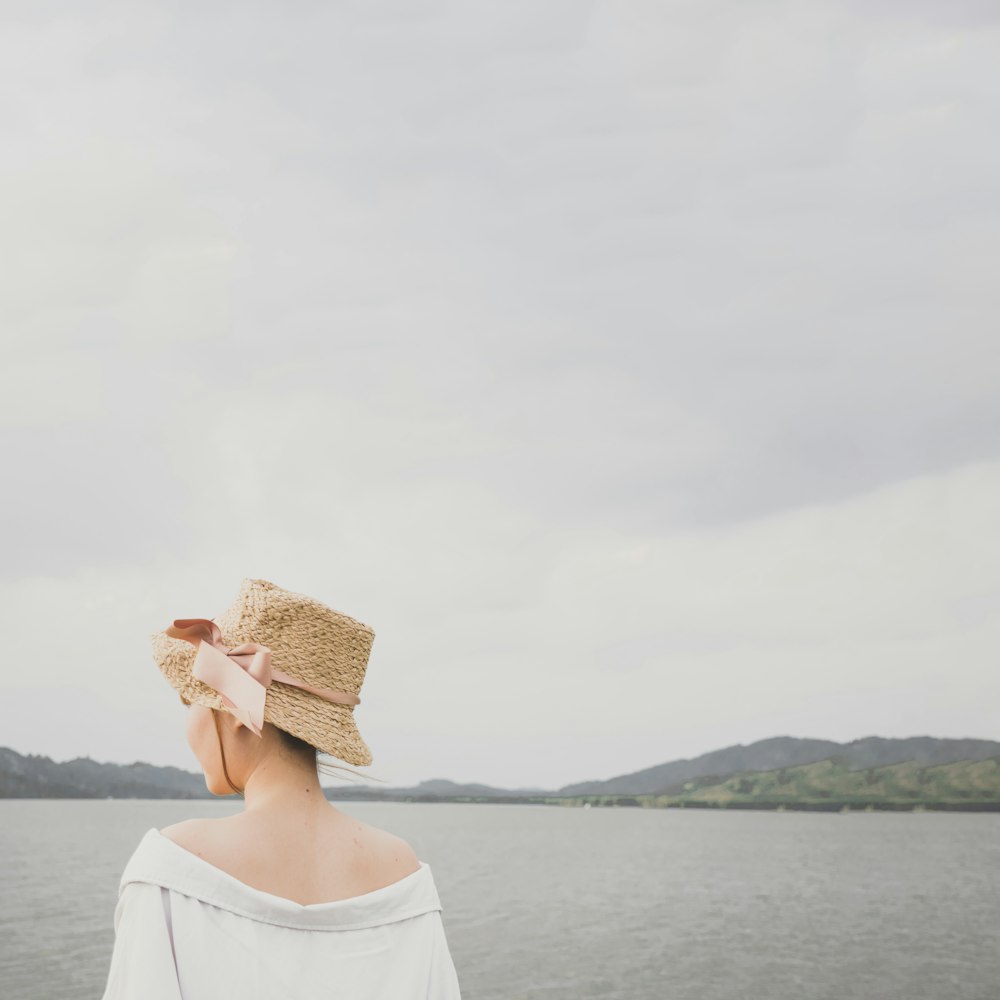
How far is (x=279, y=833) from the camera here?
2.19 meters

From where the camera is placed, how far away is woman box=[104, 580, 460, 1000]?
196 centimetres

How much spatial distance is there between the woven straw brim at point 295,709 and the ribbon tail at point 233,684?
0.05 m

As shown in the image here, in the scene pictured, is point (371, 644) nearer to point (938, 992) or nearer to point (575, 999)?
point (575, 999)

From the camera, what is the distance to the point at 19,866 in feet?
280

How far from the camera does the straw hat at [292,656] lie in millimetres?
2348

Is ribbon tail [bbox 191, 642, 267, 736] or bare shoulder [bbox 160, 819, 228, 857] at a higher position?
ribbon tail [bbox 191, 642, 267, 736]

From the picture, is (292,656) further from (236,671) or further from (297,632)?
(236,671)

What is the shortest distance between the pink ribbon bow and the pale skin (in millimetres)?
94

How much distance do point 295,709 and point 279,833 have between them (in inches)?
11.2

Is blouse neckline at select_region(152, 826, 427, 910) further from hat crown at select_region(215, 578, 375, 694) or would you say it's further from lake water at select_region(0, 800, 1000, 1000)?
lake water at select_region(0, 800, 1000, 1000)

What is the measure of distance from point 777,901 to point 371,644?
76733mm

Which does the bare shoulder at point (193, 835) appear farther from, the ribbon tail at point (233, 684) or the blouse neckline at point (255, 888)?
the ribbon tail at point (233, 684)

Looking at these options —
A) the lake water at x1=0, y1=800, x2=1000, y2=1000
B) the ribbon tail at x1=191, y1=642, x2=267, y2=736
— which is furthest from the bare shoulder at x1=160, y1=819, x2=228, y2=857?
the lake water at x1=0, y1=800, x2=1000, y2=1000

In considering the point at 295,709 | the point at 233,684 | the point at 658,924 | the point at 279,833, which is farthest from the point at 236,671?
the point at 658,924
